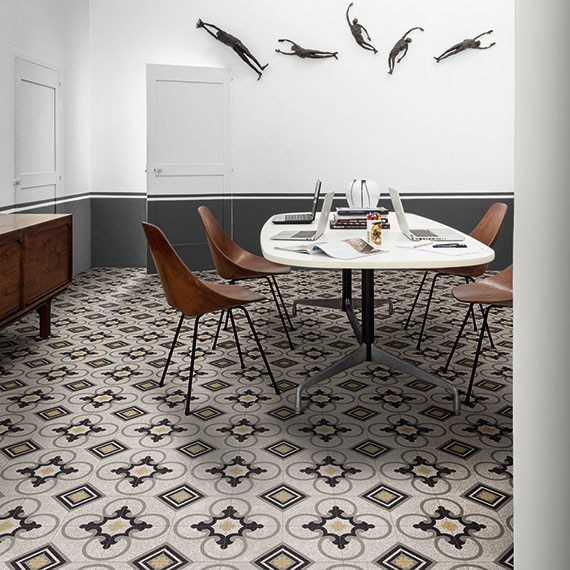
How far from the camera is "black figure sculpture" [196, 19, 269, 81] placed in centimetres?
705

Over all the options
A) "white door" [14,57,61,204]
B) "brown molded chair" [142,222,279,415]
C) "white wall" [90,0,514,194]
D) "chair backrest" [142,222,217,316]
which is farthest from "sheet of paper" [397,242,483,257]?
"white wall" [90,0,514,194]

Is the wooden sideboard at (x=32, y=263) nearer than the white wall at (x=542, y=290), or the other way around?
the white wall at (x=542, y=290)

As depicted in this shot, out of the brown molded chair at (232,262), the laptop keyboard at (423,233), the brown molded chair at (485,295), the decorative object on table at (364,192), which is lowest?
the brown molded chair at (485,295)

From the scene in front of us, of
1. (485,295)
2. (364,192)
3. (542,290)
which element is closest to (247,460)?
(485,295)

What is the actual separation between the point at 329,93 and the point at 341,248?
15.2 feet

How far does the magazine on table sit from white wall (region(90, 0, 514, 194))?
4.28 m

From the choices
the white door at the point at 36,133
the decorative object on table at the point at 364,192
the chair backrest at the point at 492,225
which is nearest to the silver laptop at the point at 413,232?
the chair backrest at the point at 492,225

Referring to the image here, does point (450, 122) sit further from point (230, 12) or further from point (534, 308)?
point (534, 308)

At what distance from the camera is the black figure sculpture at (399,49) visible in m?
7.18

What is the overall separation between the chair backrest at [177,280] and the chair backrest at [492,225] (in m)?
2.07

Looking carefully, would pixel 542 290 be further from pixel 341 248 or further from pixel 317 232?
pixel 317 232

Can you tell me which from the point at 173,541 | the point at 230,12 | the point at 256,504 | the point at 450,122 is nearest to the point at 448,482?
the point at 256,504

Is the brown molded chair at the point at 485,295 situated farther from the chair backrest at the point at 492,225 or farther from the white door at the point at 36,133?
the white door at the point at 36,133

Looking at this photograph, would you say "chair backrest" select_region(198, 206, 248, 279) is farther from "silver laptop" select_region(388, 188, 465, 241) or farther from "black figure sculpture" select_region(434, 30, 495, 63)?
"black figure sculpture" select_region(434, 30, 495, 63)
